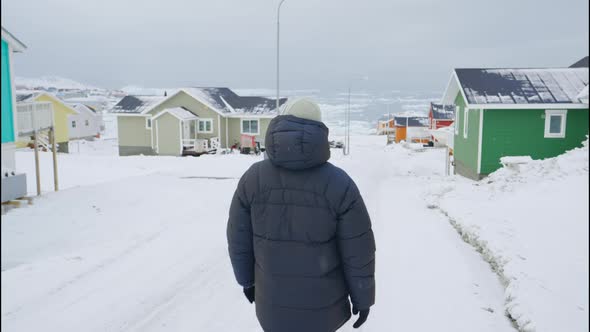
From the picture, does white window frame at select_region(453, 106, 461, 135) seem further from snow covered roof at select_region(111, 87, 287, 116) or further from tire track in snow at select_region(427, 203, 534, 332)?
snow covered roof at select_region(111, 87, 287, 116)

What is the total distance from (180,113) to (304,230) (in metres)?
31.0

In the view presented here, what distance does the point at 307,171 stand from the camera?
2826 millimetres

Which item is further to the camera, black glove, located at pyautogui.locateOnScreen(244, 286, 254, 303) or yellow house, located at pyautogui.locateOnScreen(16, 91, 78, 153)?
yellow house, located at pyautogui.locateOnScreen(16, 91, 78, 153)

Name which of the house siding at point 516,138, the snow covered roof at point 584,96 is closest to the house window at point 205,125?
the house siding at point 516,138

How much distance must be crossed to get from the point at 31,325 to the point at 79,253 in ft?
8.88

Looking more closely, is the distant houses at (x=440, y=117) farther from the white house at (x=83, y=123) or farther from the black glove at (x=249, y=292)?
the black glove at (x=249, y=292)

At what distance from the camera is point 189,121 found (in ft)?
110

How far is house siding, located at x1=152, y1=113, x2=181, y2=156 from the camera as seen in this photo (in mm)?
32406

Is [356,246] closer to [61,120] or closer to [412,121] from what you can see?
[61,120]

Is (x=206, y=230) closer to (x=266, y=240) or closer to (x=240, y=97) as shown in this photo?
(x=266, y=240)

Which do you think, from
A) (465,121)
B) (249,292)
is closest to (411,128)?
(465,121)

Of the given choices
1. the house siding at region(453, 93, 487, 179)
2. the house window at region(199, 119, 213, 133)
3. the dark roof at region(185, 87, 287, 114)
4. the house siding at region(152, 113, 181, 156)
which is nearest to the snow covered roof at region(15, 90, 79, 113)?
the house siding at region(152, 113, 181, 156)

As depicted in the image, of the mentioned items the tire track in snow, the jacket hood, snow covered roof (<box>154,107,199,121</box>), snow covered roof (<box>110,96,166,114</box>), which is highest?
snow covered roof (<box>110,96,166,114</box>)

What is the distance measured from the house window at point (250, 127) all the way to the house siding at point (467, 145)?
16135 millimetres
